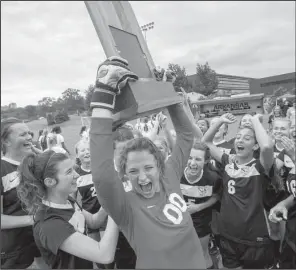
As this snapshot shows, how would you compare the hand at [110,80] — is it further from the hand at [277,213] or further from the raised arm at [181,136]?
the hand at [277,213]

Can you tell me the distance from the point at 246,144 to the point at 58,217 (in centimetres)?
183

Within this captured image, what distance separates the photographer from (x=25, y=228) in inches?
100.0

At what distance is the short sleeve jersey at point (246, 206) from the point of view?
263cm

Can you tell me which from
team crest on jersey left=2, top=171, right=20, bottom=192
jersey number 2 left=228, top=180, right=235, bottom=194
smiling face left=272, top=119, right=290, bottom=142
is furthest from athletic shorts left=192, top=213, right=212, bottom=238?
smiling face left=272, top=119, right=290, bottom=142

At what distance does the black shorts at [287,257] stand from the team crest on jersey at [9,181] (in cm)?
252

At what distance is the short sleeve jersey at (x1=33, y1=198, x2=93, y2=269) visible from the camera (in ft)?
5.21

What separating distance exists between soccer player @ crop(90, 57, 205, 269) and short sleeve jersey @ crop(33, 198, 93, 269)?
Answer: 1.21 feet

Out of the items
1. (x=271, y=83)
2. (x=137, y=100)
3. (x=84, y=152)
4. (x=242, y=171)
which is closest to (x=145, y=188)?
(x=137, y=100)

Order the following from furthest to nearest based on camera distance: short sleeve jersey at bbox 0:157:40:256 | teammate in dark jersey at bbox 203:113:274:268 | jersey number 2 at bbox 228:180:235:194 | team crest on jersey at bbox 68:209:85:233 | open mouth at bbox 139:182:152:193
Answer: jersey number 2 at bbox 228:180:235:194 → teammate in dark jersey at bbox 203:113:274:268 → short sleeve jersey at bbox 0:157:40:256 → team crest on jersey at bbox 68:209:85:233 → open mouth at bbox 139:182:152:193

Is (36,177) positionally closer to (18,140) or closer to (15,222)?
(15,222)

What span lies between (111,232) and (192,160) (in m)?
1.60

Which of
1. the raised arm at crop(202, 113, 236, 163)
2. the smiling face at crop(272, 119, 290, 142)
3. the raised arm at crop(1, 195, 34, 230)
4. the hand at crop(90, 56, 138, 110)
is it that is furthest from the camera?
the smiling face at crop(272, 119, 290, 142)

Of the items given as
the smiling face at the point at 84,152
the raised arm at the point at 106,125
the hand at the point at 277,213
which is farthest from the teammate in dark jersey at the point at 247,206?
the raised arm at the point at 106,125

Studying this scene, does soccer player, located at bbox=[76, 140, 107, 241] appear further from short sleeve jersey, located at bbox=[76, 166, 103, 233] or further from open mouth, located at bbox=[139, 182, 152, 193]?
open mouth, located at bbox=[139, 182, 152, 193]
